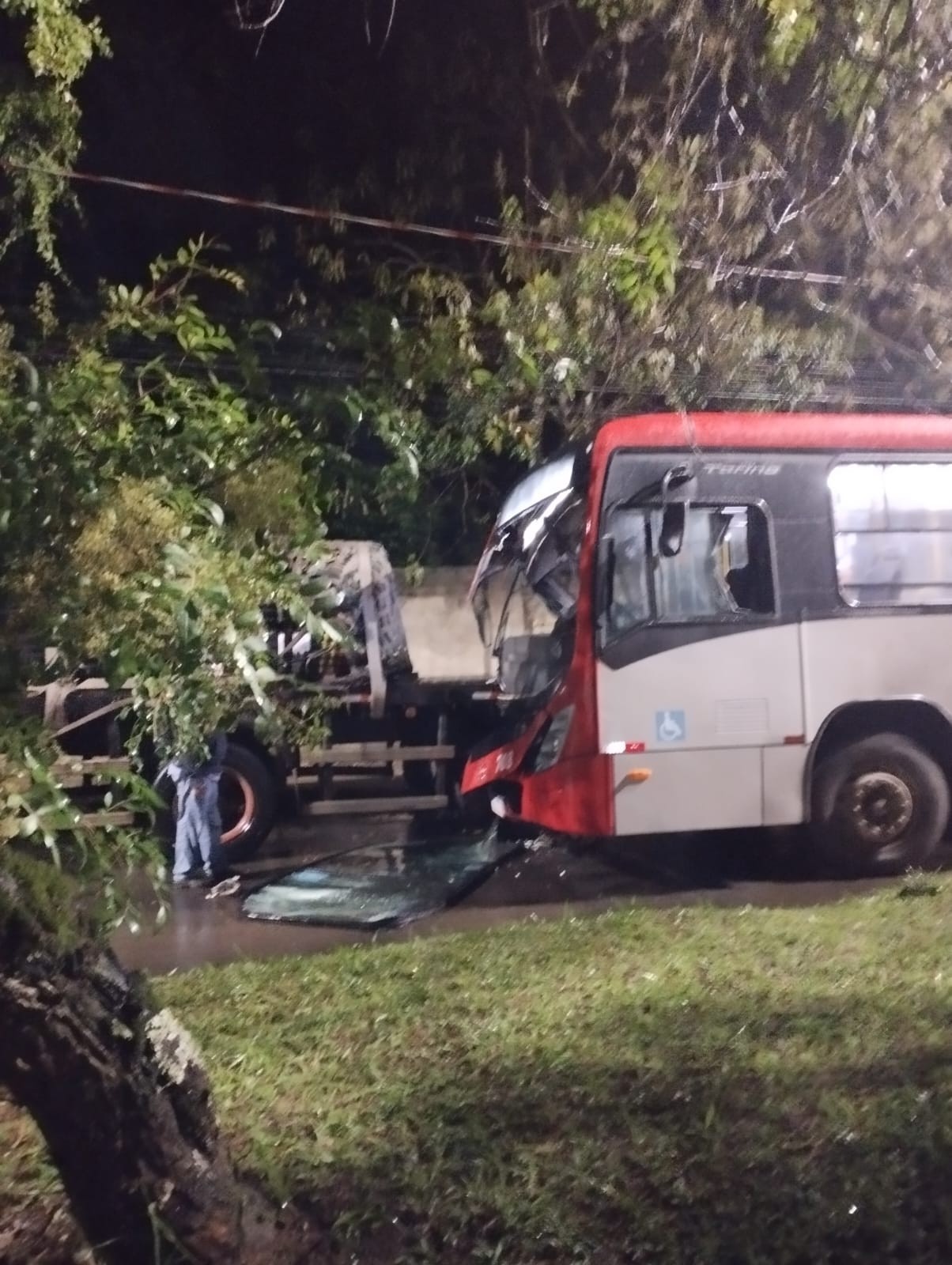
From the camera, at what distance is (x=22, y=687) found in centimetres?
333

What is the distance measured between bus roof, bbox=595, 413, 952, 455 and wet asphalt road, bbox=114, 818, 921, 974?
2759mm

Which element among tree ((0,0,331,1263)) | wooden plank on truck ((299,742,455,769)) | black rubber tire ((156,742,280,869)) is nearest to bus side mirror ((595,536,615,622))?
wooden plank on truck ((299,742,455,769))

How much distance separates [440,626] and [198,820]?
18.0 ft

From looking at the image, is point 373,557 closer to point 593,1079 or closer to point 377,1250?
point 593,1079

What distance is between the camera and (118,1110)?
9.30ft

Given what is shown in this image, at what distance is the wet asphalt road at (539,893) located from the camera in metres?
6.29

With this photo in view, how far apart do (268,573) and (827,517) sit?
16.2 feet

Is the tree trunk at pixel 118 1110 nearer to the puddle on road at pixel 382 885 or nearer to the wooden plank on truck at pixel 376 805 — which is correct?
the puddle on road at pixel 382 885

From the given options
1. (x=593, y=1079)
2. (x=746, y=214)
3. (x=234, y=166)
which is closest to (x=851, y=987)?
(x=593, y=1079)

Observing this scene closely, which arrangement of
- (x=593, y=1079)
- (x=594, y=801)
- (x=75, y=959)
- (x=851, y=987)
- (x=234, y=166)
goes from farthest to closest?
1. (x=234, y=166)
2. (x=594, y=801)
3. (x=851, y=987)
4. (x=593, y=1079)
5. (x=75, y=959)

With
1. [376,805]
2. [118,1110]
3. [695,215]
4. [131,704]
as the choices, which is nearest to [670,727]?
[376,805]

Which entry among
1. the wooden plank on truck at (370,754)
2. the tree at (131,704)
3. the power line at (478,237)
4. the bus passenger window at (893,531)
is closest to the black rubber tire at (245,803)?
the wooden plank on truck at (370,754)

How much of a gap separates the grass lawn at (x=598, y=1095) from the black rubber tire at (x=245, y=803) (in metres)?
2.83

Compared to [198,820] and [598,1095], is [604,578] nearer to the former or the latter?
[198,820]
